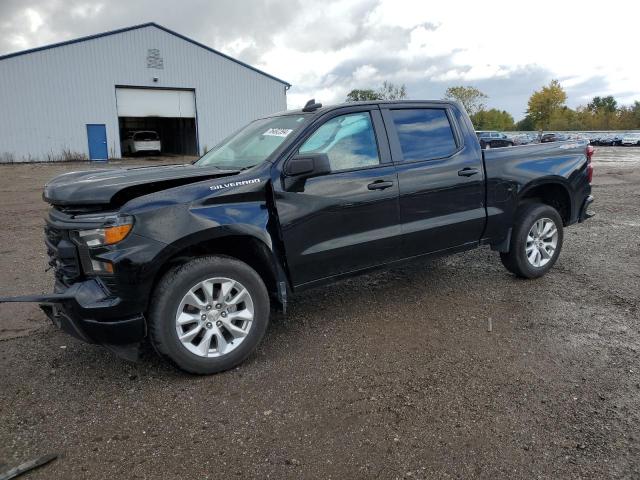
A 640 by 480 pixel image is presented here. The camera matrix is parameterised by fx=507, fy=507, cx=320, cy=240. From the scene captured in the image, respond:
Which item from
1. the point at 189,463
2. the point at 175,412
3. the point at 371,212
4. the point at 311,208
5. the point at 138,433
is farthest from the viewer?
the point at 371,212

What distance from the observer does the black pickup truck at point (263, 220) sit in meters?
3.27

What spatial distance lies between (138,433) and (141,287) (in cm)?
88

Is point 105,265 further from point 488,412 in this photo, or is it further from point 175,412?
point 488,412

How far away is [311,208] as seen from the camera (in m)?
3.89

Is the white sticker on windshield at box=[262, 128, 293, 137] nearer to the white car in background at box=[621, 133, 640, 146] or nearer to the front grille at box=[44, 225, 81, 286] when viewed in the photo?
the front grille at box=[44, 225, 81, 286]

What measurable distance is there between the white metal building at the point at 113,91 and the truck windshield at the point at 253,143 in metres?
26.1

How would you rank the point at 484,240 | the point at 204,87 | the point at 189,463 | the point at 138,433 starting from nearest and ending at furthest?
the point at 189,463
the point at 138,433
the point at 484,240
the point at 204,87

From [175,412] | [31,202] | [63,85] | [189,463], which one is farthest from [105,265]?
[63,85]

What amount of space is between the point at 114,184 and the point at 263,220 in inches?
40.7

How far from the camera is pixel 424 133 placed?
470 cm

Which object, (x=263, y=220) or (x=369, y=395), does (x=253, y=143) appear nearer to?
(x=263, y=220)

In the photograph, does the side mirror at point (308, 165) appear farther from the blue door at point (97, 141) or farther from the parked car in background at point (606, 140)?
the parked car in background at point (606, 140)

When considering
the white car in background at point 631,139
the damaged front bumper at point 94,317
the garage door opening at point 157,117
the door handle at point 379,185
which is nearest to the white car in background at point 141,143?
the garage door opening at point 157,117

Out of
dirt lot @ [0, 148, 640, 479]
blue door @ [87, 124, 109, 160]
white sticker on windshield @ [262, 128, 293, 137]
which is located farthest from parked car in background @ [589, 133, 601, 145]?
white sticker on windshield @ [262, 128, 293, 137]
